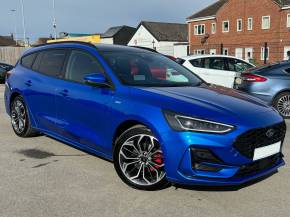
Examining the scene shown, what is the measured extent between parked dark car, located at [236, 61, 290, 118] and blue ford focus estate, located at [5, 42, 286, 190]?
3.61 m

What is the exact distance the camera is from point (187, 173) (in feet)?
12.3

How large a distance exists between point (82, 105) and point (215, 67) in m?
7.74

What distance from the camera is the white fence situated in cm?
4056

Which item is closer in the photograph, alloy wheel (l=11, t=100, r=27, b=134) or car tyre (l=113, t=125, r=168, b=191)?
car tyre (l=113, t=125, r=168, b=191)

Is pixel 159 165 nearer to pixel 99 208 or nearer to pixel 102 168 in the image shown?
pixel 99 208

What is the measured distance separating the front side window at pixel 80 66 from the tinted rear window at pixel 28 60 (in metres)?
1.37


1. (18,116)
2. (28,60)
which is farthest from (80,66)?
(18,116)

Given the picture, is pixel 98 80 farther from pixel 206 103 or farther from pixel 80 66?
pixel 206 103

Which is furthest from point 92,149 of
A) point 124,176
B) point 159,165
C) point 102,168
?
point 159,165

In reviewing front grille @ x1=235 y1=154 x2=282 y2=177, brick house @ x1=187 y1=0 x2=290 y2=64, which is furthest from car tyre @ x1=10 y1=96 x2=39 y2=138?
brick house @ x1=187 y1=0 x2=290 y2=64

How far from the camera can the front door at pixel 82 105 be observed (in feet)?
15.1

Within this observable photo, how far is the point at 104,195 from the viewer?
4094 millimetres

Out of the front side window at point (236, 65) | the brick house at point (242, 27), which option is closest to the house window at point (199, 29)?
the brick house at point (242, 27)

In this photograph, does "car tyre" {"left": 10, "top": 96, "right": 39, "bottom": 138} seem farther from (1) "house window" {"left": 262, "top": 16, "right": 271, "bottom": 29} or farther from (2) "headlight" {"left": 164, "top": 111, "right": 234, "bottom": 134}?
(1) "house window" {"left": 262, "top": 16, "right": 271, "bottom": 29}
